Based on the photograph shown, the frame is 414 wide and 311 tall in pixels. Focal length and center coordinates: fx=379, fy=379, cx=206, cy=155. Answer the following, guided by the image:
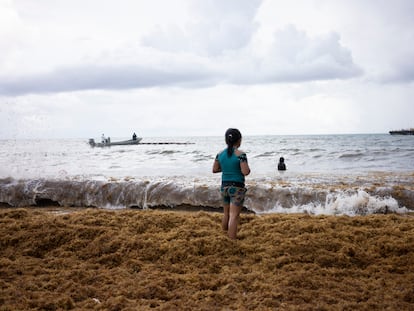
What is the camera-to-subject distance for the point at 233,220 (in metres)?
5.25

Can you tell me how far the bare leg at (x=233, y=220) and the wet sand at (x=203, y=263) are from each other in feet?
0.57

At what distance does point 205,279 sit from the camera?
3.94 m

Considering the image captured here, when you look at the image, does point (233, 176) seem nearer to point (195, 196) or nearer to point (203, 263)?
point (203, 263)

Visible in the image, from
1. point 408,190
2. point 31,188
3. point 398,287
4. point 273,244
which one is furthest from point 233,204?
point 31,188

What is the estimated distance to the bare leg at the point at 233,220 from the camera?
207 inches

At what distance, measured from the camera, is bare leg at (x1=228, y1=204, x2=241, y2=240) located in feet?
17.2

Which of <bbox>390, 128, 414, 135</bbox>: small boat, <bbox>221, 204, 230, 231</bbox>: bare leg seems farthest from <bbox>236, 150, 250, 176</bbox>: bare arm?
<bbox>390, 128, 414, 135</bbox>: small boat

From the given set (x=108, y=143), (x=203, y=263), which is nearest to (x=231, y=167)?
(x=203, y=263)

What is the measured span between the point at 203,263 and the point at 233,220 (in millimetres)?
977

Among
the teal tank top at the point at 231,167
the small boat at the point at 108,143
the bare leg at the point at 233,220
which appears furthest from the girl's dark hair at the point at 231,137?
the small boat at the point at 108,143

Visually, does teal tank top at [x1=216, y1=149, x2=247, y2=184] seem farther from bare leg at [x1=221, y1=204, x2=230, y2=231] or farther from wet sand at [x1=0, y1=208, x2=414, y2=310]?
wet sand at [x1=0, y1=208, x2=414, y2=310]

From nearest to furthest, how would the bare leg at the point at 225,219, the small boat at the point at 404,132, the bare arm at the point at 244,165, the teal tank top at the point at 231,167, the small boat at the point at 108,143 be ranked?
1. the bare arm at the point at 244,165
2. the teal tank top at the point at 231,167
3. the bare leg at the point at 225,219
4. the small boat at the point at 108,143
5. the small boat at the point at 404,132

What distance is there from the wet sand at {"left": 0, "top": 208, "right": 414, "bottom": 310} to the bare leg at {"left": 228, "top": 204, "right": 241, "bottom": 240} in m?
0.17

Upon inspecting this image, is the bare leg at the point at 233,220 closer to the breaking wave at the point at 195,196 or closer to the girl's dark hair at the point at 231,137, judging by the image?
the girl's dark hair at the point at 231,137
